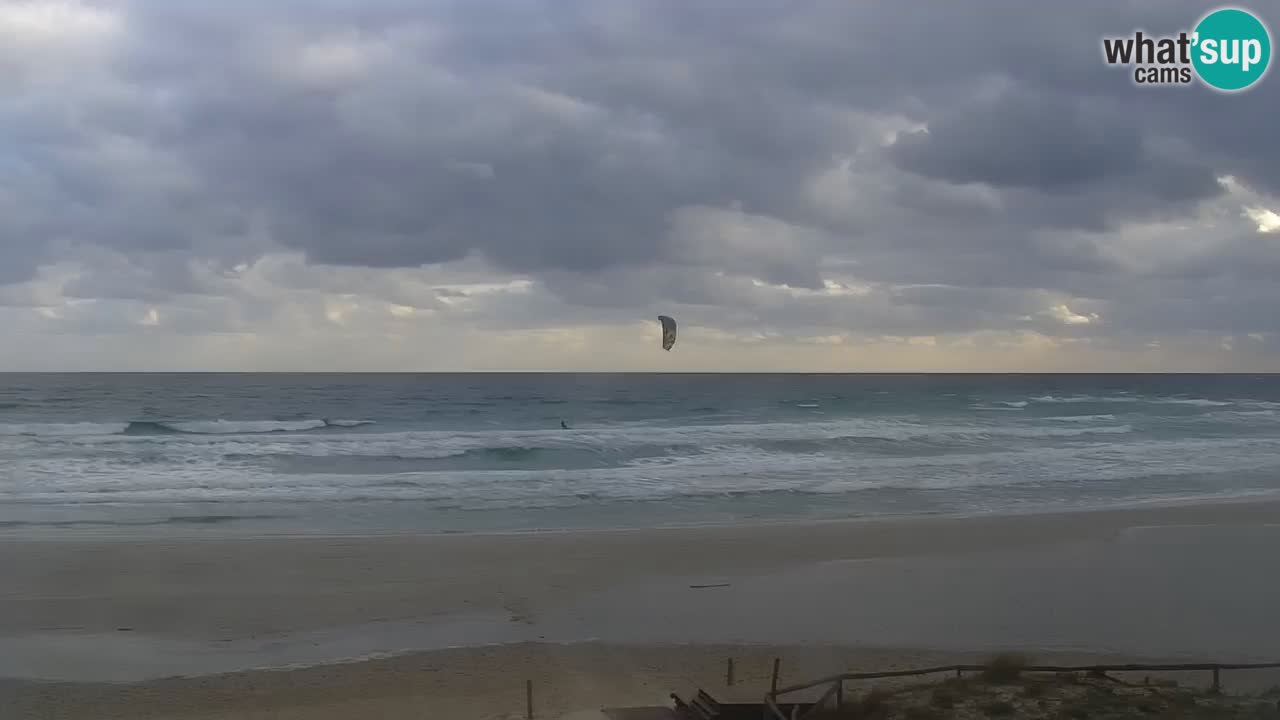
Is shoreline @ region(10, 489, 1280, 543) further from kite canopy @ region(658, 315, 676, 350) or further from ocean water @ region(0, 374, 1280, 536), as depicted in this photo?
kite canopy @ region(658, 315, 676, 350)

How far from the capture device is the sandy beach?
423 inches

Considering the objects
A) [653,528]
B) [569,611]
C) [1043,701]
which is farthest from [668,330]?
[1043,701]

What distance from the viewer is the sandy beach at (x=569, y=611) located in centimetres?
1073

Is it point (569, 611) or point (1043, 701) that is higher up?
point (1043, 701)

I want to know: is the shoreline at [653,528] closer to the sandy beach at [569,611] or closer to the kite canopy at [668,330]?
the sandy beach at [569,611]

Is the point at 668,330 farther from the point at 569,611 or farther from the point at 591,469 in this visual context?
the point at 591,469

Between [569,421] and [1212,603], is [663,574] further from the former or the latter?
[569,421]

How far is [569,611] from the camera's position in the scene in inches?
545

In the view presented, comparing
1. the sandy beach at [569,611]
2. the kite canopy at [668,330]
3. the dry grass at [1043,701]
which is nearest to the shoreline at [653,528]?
the sandy beach at [569,611]

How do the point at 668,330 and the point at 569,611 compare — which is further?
the point at 668,330

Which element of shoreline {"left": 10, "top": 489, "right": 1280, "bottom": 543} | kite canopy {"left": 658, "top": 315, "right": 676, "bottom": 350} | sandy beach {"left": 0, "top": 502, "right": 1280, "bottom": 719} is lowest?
sandy beach {"left": 0, "top": 502, "right": 1280, "bottom": 719}

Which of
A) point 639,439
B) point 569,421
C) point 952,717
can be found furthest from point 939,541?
point 569,421

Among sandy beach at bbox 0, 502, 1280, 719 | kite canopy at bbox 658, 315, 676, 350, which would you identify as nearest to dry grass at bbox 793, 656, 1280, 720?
sandy beach at bbox 0, 502, 1280, 719

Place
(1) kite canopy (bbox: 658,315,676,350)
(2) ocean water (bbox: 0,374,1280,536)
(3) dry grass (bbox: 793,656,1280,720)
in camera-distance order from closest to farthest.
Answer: (3) dry grass (bbox: 793,656,1280,720) → (1) kite canopy (bbox: 658,315,676,350) → (2) ocean water (bbox: 0,374,1280,536)
